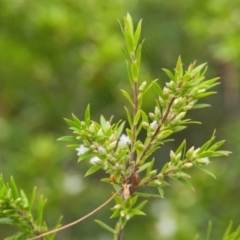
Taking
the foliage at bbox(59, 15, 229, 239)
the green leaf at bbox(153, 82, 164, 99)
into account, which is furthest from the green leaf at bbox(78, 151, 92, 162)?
the green leaf at bbox(153, 82, 164, 99)

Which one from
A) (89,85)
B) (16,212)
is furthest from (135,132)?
(89,85)

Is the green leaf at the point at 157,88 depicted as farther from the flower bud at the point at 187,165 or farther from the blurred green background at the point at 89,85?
the blurred green background at the point at 89,85

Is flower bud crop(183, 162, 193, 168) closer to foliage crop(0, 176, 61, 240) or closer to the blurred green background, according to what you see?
foliage crop(0, 176, 61, 240)

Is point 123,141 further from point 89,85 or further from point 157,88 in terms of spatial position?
point 89,85

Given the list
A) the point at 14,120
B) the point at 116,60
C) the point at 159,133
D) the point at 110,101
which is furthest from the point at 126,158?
the point at 14,120

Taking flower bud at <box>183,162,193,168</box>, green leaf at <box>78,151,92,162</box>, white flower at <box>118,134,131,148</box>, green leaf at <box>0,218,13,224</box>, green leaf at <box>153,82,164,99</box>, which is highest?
green leaf at <box>153,82,164,99</box>

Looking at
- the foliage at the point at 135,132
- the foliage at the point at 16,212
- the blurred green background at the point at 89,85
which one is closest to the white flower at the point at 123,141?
the foliage at the point at 135,132

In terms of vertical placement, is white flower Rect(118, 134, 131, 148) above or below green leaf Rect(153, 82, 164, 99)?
below

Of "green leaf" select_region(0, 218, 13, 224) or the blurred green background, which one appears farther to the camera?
the blurred green background
